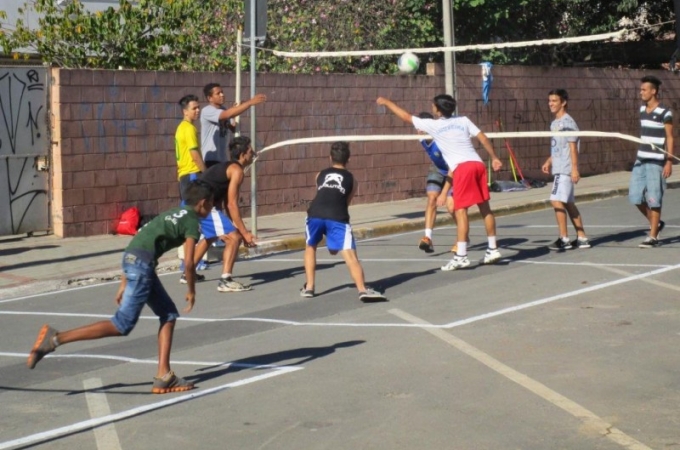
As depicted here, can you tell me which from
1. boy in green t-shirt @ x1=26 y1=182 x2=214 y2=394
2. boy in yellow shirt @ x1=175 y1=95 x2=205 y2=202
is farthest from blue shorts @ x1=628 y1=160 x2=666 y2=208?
boy in green t-shirt @ x1=26 y1=182 x2=214 y2=394

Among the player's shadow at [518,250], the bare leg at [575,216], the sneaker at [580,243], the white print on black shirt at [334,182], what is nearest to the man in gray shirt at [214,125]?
the white print on black shirt at [334,182]

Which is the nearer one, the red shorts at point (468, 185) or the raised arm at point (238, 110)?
the red shorts at point (468, 185)

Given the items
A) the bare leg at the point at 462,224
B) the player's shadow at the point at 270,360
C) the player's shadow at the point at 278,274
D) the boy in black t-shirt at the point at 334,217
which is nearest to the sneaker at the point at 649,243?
the bare leg at the point at 462,224

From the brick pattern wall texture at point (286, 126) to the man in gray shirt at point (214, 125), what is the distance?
2774 mm

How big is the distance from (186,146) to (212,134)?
3.29ft

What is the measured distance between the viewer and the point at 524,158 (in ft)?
81.0

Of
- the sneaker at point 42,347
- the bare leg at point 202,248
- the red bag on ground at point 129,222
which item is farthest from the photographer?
the red bag on ground at point 129,222

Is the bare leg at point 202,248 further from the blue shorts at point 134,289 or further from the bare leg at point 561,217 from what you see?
the bare leg at point 561,217

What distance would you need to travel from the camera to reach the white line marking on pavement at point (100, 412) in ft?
22.0

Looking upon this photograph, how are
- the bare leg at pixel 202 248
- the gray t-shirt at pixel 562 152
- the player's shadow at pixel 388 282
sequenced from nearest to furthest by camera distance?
the bare leg at pixel 202 248, the player's shadow at pixel 388 282, the gray t-shirt at pixel 562 152

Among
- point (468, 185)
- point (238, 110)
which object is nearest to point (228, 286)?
point (238, 110)

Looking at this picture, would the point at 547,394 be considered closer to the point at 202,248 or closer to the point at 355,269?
the point at 355,269

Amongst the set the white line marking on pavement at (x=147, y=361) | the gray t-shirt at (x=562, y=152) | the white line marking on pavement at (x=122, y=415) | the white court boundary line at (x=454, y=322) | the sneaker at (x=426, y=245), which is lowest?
the white line marking on pavement at (x=122, y=415)

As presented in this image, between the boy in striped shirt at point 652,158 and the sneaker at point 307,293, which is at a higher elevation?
the boy in striped shirt at point 652,158
